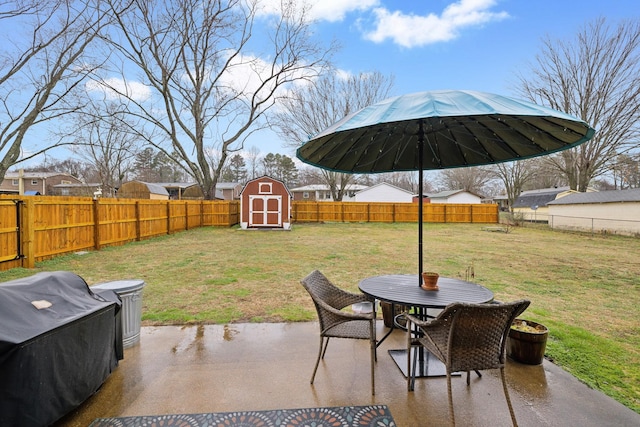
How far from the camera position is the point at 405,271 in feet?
22.0

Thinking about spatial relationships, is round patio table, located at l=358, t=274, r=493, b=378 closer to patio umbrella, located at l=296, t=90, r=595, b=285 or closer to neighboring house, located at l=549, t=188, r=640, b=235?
patio umbrella, located at l=296, t=90, r=595, b=285

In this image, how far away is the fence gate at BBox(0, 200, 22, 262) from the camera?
608 centimetres

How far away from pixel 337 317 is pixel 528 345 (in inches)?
70.8

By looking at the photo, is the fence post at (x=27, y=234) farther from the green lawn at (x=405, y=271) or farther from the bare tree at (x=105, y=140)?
the bare tree at (x=105, y=140)

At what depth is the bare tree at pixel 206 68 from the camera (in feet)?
52.6

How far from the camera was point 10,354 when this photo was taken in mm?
1541

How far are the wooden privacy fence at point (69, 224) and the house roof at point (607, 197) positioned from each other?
69.1 feet

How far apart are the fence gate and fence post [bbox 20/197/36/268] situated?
84 millimetres

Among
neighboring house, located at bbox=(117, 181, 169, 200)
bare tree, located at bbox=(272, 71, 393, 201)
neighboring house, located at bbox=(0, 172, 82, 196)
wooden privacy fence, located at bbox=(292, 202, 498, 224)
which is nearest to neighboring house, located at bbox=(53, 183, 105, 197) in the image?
neighboring house, located at bbox=(0, 172, 82, 196)

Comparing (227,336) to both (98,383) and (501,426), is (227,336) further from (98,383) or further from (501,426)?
(501,426)

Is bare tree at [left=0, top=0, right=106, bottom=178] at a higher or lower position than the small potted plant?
higher

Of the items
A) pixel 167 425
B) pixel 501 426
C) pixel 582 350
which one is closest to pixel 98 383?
pixel 167 425

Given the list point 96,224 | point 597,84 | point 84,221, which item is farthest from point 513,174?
point 84,221

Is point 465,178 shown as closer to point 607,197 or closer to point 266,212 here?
point 607,197
